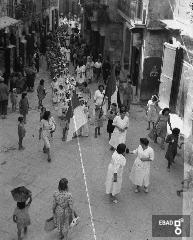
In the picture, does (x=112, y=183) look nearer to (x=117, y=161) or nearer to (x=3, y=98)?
(x=117, y=161)

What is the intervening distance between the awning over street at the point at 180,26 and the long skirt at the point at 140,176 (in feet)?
18.5

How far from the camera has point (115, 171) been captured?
8.57m

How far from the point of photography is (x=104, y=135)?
12.9m

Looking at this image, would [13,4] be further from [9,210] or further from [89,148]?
[9,210]

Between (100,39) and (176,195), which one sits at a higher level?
(100,39)

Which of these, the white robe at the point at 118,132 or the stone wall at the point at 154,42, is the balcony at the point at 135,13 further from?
the white robe at the point at 118,132

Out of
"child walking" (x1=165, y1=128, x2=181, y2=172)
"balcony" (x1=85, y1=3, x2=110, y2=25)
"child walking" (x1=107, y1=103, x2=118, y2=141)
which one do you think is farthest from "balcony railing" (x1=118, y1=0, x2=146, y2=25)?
"child walking" (x1=165, y1=128, x2=181, y2=172)

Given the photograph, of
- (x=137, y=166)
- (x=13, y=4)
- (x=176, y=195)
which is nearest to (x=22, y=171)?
(x=137, y=166)

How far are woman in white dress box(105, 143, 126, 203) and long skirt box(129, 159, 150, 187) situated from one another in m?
0.55

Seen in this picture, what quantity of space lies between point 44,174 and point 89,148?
2.15 metres

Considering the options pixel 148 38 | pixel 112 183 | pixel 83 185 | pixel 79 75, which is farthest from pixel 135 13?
pixel 112 183

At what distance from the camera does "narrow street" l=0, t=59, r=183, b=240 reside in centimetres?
814

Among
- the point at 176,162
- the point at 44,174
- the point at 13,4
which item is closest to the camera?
the point at 44,174

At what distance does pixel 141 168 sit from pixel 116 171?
847 mm
